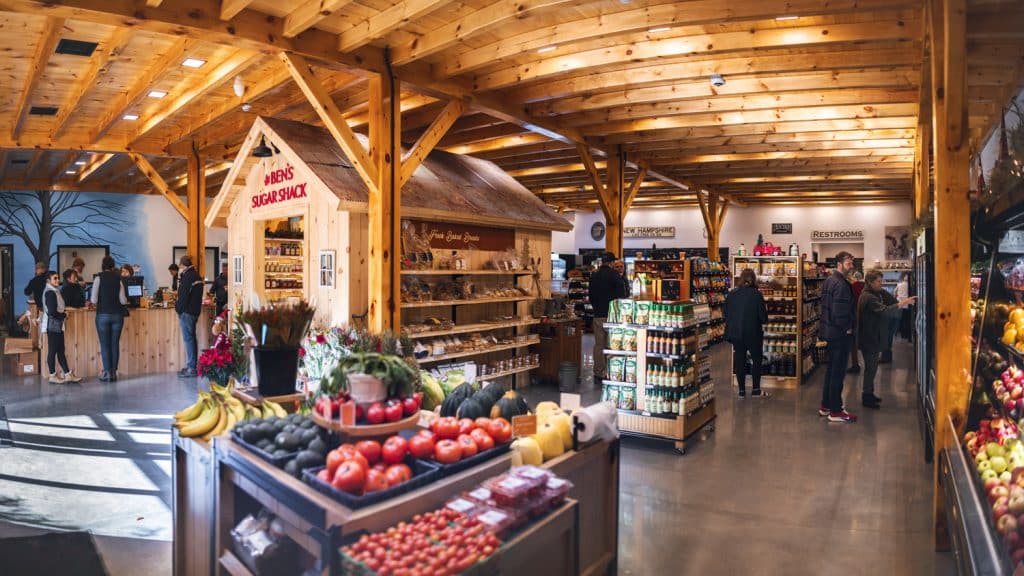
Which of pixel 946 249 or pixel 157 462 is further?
pixel 157 462

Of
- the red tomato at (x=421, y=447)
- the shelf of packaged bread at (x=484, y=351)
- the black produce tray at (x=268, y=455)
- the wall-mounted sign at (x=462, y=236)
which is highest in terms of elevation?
the wall-mounted sign at (x=462, y=236)

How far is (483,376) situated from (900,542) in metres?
4.99

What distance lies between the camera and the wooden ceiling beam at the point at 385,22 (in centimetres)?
500

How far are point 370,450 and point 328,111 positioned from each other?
4129 mm

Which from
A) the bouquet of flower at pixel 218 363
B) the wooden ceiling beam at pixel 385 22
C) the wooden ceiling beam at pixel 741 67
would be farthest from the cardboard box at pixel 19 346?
the wooden ceiling beam at pixel 741 67

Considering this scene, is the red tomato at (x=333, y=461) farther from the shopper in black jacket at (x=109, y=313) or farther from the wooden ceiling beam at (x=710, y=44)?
the shopper in black jacket at (x=109, y=313)

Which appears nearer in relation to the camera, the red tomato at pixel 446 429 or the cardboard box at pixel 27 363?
the red tomato at pixel 446 429

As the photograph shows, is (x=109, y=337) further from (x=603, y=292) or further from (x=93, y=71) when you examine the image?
(x=603, y=292)

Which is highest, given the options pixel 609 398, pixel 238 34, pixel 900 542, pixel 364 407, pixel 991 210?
pixel 238 34

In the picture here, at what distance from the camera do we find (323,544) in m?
2.24

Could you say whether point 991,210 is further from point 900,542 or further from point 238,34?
point 238,34

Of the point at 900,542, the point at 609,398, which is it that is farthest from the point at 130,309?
the point at 900,542

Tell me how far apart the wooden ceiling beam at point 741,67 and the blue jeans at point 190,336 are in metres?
6.06

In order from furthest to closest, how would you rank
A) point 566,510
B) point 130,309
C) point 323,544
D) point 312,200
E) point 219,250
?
point 219,250 < point 130,309 < point 312,200 < point 566,510 < point 323,544
